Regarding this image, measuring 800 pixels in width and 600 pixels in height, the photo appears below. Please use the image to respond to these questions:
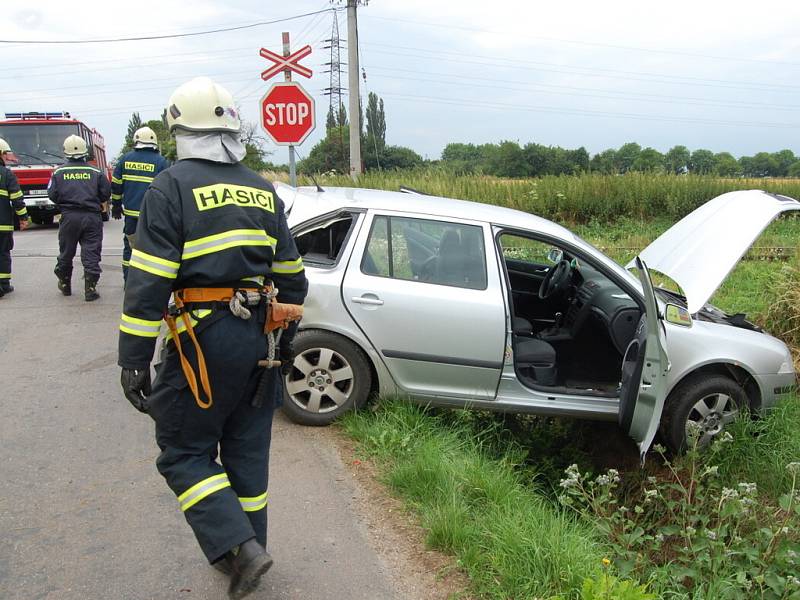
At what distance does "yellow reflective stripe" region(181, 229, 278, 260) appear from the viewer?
270 cm

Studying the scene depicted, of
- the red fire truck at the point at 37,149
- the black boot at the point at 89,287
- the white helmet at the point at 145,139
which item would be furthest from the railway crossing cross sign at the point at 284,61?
the red fire truck at the point at 37,149

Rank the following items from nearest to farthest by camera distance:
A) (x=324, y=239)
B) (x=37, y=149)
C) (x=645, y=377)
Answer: (x=645, y=377) → (x=324, y=239) → (x=37, y=149)

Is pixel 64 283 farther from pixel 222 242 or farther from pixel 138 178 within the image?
pixel 222 242

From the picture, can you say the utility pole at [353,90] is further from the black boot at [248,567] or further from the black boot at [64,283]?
the black boot at [248,567]

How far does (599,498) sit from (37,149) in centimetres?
1775

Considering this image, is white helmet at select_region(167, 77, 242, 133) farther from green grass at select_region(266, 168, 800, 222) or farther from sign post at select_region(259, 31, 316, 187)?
green grass at select_region(266, 168, 800, 222)

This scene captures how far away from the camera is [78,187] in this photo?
27.8 ft

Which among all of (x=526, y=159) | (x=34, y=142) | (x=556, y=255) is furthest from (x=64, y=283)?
(x=526, y=159)

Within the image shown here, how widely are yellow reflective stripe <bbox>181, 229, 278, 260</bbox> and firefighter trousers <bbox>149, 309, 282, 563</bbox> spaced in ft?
0.79

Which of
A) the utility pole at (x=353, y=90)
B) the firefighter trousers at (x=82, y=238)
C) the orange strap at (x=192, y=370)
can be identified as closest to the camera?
the orange strap at (x=192, y=370)

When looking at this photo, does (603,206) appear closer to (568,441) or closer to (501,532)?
(568,441)

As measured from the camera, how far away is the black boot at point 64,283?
28.7 ft

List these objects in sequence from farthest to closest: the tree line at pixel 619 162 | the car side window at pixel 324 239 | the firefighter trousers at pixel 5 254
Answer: the tree line at pixel 619 162
the firefighter trousers at pixel 5 254
the car side window at pixel 324 239

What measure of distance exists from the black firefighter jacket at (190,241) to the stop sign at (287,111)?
7.34 meters
